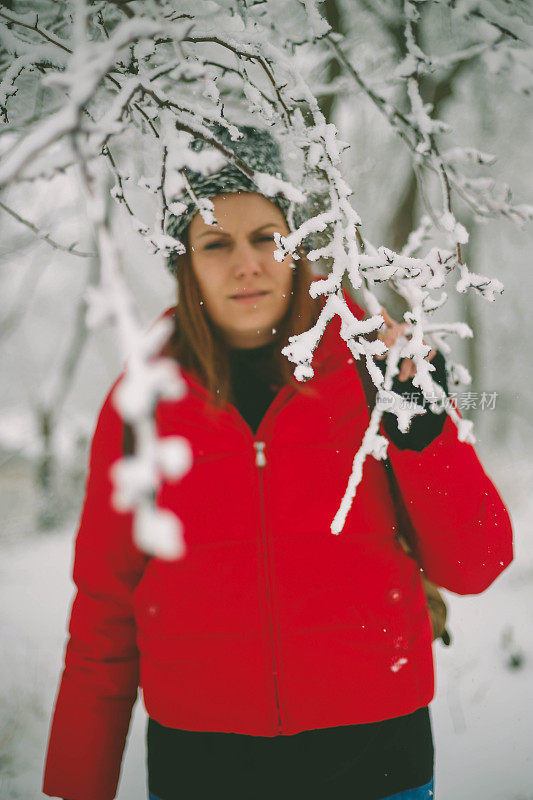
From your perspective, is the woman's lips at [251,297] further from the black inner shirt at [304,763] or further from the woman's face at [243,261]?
the black inner shirt at [304,763]

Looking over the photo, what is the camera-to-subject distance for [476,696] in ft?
10.7

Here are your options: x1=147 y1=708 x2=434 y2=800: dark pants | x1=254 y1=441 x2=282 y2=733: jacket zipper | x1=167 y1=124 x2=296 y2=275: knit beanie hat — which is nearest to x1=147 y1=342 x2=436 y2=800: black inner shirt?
x1=147 y1=708 x2=434 y2=800: dark pants

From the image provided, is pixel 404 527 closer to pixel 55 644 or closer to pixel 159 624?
pixel 159 624

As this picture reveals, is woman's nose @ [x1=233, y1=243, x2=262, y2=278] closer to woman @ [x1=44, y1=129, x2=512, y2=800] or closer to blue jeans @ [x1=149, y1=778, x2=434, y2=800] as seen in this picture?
woman @ [x1=44, y1=129, x2=512, y2=800]

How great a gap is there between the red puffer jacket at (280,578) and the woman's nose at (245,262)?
31 centimetres

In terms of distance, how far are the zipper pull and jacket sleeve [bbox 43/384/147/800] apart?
448 mm

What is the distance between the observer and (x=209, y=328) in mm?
1563

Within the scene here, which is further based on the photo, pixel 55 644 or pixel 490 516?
pixel 55 644

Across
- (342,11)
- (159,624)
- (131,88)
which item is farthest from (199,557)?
(342,11)

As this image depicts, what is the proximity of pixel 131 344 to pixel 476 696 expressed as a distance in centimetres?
391

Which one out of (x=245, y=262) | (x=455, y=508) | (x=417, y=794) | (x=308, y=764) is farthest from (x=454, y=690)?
(x=245, y=262)

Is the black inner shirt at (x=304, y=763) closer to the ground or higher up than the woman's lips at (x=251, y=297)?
closer to the ground

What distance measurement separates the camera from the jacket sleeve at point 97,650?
1.41 m

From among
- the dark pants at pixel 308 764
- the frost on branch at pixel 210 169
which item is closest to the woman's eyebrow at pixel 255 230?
the frost on branch at pixel 210 169
